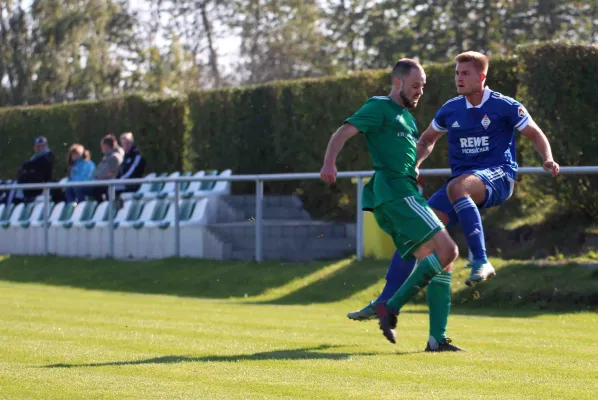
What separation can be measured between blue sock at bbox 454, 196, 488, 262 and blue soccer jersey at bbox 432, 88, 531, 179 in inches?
15.3

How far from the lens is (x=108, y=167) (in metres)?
21.6

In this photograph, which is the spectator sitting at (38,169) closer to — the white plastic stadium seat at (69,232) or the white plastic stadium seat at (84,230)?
the white plastic stadium seat at (69,232)

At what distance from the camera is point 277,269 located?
54.5 ft

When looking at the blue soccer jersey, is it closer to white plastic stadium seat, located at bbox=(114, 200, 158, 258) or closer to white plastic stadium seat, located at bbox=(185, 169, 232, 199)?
white plastic stadium seat, located at bbox=(185, 169, 232, 199)

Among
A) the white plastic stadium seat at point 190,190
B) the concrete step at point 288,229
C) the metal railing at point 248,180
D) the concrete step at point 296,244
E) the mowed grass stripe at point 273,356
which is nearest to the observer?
the mowed grass stripe at point 273,356

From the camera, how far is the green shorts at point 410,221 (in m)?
8.38

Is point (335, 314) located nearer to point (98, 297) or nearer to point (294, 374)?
point (98, 297)

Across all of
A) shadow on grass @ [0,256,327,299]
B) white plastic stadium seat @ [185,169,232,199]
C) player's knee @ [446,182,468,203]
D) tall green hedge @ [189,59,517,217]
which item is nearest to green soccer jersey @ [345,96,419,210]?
player's knee @ [446,182,468,203]

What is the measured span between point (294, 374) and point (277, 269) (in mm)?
9289

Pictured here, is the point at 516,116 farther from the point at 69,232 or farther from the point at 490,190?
the point at 69,232

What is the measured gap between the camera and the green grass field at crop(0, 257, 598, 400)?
6.79 m

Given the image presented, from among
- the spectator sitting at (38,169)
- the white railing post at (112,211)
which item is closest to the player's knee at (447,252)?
the white railing post at (112,211)

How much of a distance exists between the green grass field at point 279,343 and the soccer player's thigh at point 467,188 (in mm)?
1125

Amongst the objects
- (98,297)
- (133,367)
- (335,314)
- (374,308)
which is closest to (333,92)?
(98,297)
